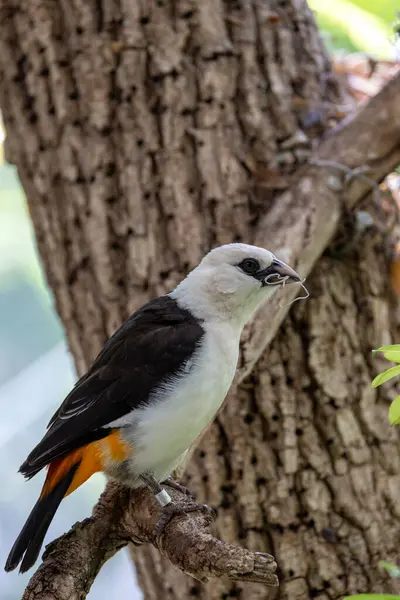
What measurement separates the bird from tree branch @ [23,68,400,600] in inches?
4.1

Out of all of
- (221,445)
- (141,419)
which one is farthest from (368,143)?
(141,419)

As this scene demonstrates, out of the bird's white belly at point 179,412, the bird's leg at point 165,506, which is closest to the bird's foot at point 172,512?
the bird's leg at point 165,506

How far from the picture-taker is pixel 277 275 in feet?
8.34

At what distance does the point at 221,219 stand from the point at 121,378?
1.15m

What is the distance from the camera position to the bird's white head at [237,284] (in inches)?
99.8

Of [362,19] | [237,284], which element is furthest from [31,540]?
[362,19]

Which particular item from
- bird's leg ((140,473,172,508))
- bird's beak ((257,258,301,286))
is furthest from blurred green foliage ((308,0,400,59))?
bird's leg ((140,473,172,508))

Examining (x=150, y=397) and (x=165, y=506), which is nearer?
(x=165, y=506)

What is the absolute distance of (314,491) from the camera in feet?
10.3

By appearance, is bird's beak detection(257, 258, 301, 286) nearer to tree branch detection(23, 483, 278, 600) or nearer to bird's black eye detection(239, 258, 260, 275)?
bird's black eye detection(239, 258, 260, 275)

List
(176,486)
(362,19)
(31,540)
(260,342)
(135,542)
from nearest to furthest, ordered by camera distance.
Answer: (31,540)
(135,542)
(176,486)
(260,342)
(362,19)

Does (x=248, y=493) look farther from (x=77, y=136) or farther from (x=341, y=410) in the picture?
(x=77, y=136)

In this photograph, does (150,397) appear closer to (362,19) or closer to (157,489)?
(157,489)

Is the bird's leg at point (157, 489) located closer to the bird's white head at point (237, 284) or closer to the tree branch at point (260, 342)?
the tree branch at point (260, 342)
